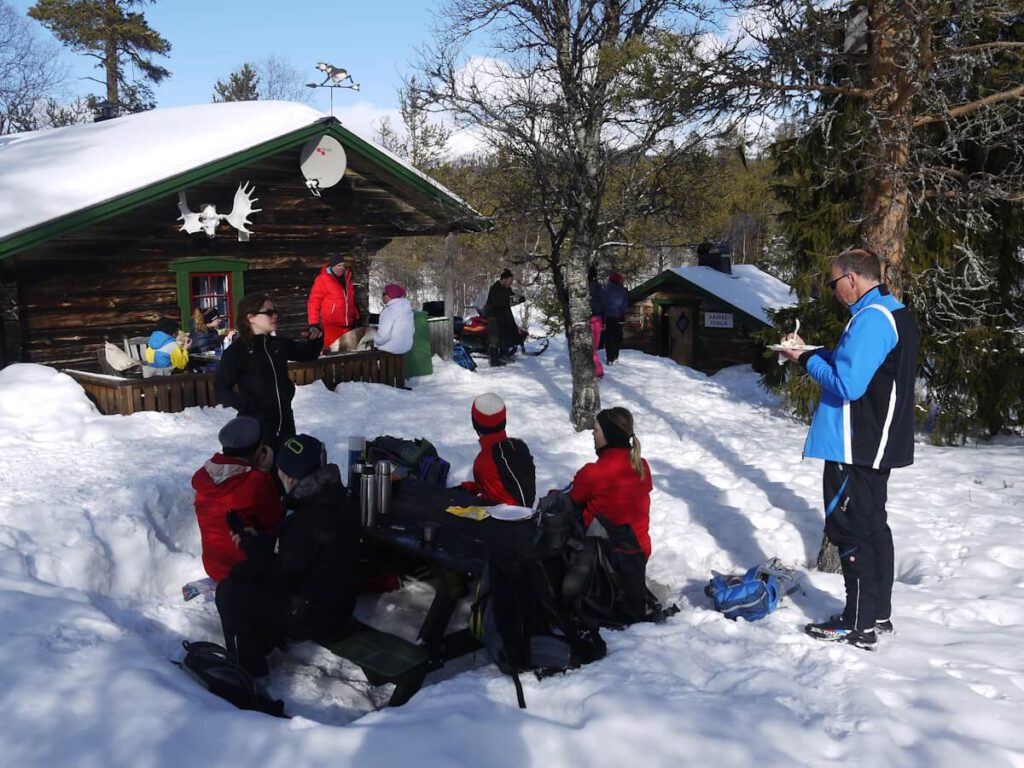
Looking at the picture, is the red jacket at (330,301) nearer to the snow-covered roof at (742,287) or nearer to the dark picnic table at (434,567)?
the dark picnic table at (434,567)

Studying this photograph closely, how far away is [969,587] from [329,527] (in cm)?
427

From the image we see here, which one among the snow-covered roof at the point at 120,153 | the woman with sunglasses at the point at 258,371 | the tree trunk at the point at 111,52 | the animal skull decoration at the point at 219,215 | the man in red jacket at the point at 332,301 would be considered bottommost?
the woman with sunglasses at the point at 258,371

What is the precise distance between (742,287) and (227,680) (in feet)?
70.3

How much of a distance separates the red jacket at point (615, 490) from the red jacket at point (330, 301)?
730cm

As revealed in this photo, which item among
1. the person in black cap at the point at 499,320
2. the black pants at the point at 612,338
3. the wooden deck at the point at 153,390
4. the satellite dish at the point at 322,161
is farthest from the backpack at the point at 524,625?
the black pants at the point at 612,338

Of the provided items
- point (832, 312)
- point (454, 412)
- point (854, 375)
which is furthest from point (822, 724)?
point (832, 312)

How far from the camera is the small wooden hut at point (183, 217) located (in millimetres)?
10102

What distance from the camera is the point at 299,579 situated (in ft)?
15.0

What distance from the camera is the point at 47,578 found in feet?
17.5

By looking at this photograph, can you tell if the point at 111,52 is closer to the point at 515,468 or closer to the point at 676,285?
the point at 676,285

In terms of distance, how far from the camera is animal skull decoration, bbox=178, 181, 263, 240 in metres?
11.4

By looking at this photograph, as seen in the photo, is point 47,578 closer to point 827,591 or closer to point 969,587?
point 827,591

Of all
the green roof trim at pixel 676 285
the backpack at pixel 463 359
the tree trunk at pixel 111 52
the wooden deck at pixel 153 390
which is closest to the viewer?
the wooden deck at pixel 153 390

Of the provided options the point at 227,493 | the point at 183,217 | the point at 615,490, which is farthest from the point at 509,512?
the point at 183,217
